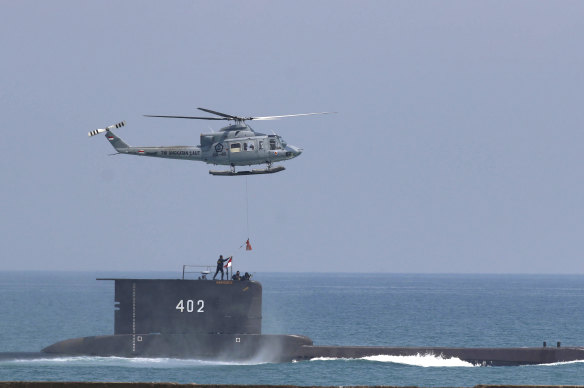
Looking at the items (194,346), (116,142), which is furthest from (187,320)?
(116,142)

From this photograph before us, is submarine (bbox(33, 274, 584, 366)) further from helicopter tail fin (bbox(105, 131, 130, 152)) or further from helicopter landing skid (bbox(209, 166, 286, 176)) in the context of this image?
helicopter tail fin (bbox(105, 131, 130, 152))

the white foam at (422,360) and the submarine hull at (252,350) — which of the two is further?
the white foam at (422,360)

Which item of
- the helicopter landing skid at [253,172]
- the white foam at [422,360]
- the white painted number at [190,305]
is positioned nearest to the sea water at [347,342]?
the white foam at [422,360]

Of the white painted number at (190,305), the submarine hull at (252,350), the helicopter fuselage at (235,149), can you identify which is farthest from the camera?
the helicopter fuselage at (235,149)

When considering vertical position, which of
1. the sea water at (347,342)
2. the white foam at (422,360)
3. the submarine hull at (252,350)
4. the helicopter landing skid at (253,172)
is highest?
the helicopter landing skid at (253,172)

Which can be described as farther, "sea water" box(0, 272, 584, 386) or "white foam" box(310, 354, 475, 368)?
"white foam" box(310, 354, 475, 368)

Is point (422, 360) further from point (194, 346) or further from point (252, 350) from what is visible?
point (194, 346)

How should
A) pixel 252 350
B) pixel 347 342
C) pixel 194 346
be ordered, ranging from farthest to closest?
pixel 347 342
pixel 252 350
pixel 194 346

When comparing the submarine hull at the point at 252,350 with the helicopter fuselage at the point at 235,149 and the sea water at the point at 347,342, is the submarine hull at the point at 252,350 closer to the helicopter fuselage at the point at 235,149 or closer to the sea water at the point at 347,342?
the sea water at the point at 347,342

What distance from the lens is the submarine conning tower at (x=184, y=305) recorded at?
36.8m

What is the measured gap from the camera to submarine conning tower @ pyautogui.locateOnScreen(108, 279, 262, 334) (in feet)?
121

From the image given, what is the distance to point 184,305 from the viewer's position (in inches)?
1454

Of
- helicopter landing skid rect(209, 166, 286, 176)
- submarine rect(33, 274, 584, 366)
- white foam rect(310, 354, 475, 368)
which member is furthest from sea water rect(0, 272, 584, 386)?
helicopter landing skid rect(209, 166, 286, 176)

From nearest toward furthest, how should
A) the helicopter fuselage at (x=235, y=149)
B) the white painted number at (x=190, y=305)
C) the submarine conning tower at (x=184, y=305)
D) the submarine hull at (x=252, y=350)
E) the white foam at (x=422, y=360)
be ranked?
the submarine conning tower at (x=184, y=305) < the white painted number at (x=190, y=305) < the submarine hull at (x=252, y=350) < the helicopter fuselage at (x=235, y=149) < the white foam at (x=422, y=360)
